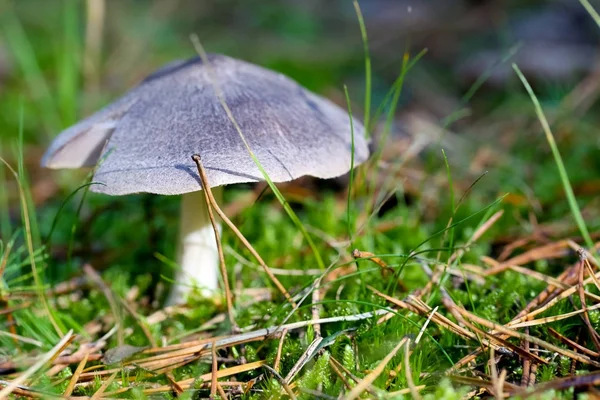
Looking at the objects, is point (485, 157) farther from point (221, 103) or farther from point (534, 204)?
point (221, 103)

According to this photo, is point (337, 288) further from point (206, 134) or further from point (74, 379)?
point (74, 379)

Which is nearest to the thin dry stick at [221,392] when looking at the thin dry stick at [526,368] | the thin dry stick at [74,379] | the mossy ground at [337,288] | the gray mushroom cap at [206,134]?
the mossy ground at [337,288]

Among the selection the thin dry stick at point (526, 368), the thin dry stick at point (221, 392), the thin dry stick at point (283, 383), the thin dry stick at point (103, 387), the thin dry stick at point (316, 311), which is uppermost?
the thin dry stick at point (316, 311)

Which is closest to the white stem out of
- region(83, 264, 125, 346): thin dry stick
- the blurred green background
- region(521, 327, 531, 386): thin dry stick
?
region(83, 264, 125, 346): thin dry stick

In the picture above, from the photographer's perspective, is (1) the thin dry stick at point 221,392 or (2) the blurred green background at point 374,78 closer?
(1) the thin dry stick at point 221,392

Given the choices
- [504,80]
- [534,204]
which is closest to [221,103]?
[534,204]

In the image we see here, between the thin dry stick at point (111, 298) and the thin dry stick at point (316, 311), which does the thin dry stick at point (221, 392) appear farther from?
the thin dry stick at point (111, 298)

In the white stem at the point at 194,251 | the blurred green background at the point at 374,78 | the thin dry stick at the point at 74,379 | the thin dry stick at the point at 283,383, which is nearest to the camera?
the thin dry stick at the point at 283,383

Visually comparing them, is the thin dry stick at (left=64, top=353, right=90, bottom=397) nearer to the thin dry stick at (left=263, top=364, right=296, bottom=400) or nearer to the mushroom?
the mushroom
